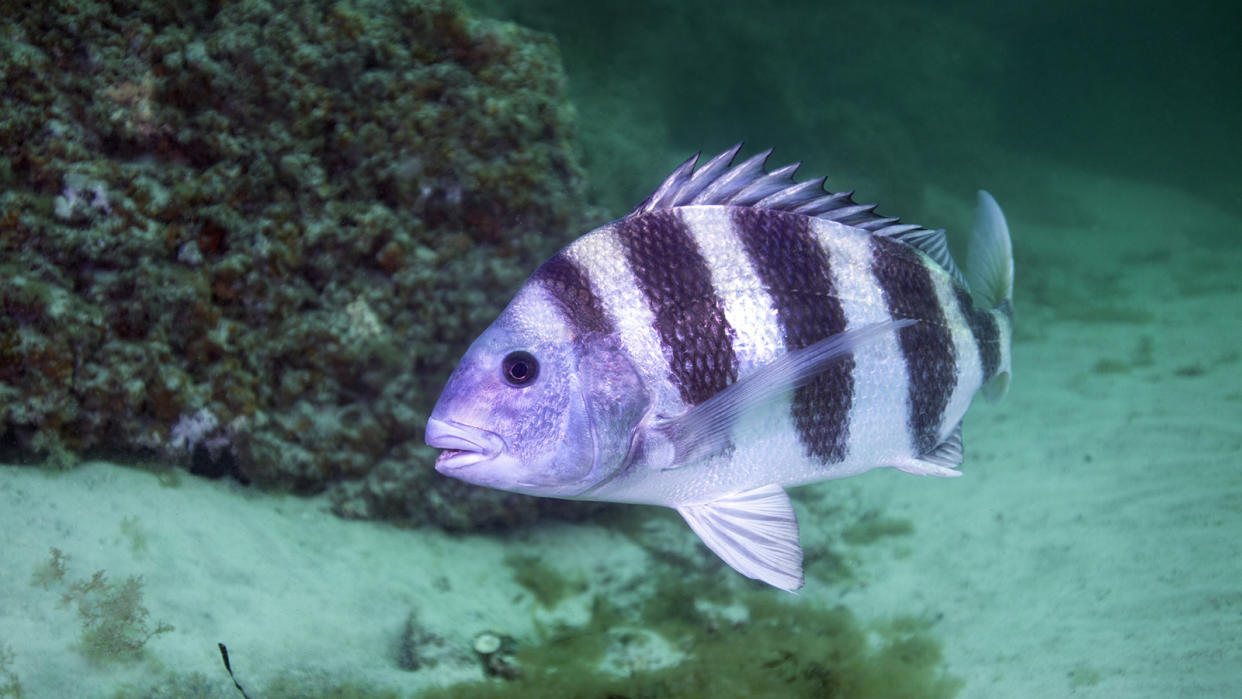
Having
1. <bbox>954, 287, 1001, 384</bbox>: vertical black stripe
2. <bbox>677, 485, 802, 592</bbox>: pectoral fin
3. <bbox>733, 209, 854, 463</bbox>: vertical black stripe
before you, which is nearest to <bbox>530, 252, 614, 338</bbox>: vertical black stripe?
<bbox>733, 209, 854, 463</bbox>: vertical black stripe

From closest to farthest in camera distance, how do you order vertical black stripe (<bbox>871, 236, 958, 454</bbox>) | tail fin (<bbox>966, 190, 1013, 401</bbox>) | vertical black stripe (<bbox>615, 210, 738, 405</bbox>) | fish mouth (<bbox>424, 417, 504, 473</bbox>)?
fish mouth (<bbox>424, 417, 504, 473</bbox>) < vertical black stripe (<bbox>615, 210, 738, 405</bbox>) < vertical black stripe (<bbox>871, 236, 958, 454</bbox>) < tail fin (<bbox>966, 190, 1013, 401</bbox>)

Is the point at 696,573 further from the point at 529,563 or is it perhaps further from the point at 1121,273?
the point at 1121,273

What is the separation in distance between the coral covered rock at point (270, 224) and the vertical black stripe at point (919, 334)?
1.98 m

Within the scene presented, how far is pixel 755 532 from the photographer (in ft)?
6.31

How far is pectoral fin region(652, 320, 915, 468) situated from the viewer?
5.64ft

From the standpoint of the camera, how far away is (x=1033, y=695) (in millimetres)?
2500

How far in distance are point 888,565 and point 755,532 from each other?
2188 millimetres

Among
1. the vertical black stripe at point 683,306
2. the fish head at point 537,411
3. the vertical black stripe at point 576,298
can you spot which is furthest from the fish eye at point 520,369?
the vertical black stripe at point 683,306

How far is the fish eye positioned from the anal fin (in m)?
1.30

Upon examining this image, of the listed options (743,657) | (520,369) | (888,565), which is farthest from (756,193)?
(888,565)

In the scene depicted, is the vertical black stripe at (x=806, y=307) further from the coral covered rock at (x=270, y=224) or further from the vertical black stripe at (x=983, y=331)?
the coral covered rock at (x=270, y=224)

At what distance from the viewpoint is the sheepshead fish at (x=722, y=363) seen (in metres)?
1.71

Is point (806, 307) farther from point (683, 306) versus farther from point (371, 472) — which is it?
point (371, 472)

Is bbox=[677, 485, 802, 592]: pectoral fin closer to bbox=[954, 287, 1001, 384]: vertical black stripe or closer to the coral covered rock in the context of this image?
bbox=[954, 287, 1001, 384]: vertical black stripe
